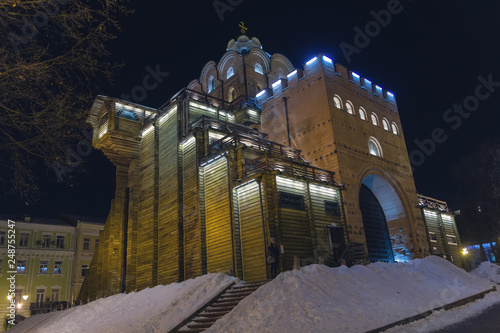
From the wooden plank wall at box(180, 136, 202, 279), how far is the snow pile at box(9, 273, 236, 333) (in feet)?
6.94

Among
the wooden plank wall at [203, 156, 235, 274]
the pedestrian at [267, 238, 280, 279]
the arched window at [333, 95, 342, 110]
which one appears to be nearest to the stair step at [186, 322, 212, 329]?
the pedestrian at [267, 238, 280, 279]

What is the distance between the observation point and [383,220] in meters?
25.7

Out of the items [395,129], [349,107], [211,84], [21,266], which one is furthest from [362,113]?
[21,266]

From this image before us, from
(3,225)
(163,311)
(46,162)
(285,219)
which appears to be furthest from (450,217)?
(3,225)

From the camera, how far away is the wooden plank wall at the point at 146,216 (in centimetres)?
2256

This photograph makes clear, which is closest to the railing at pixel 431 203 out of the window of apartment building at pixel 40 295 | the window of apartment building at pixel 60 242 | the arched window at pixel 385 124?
the arched window at pixel 385 124

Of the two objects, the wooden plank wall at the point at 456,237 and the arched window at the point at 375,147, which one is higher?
the arched window at the point at 375,147

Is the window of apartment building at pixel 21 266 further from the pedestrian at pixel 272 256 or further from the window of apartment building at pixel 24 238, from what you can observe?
the pedestrian at pixel 272 256

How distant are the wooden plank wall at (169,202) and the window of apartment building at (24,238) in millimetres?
20917

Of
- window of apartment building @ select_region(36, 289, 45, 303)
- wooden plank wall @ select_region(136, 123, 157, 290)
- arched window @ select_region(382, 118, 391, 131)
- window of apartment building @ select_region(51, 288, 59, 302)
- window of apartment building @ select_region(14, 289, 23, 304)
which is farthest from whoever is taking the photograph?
window of apartment building @ select_region(51, 288, 59, 302)

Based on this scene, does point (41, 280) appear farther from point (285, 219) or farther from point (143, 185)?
point (285, 219)

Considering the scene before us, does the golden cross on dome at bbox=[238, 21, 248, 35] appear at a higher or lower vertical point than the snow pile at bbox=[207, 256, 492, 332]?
higher

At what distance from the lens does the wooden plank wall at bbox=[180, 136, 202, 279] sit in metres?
19.5

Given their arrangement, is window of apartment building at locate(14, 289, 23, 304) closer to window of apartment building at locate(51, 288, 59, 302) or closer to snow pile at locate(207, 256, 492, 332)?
window of apartment building at locate(51, 288, 59, 302)
